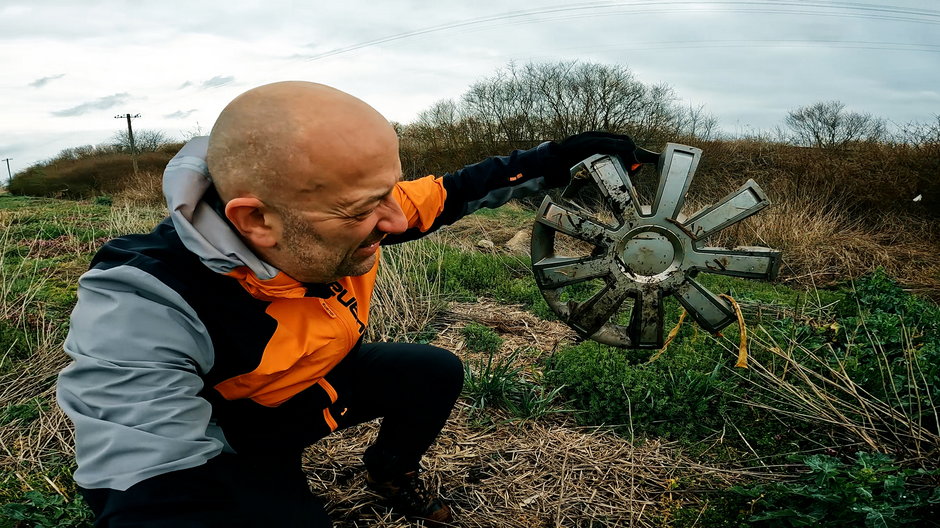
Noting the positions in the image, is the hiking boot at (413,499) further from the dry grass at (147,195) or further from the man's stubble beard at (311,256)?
the dry grass at (147,195)

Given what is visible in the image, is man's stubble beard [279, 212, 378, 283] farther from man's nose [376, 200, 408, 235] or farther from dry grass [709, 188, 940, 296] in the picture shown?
dry grass [709, 188, 940, 296]

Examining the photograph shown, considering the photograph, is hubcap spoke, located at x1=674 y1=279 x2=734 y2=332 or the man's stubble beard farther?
hubcap spoke, located at x1=674 y1=279 x2=734 y2=332

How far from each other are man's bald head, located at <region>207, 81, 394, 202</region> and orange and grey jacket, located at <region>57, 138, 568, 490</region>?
0.44 ft

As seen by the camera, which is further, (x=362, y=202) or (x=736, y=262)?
(x=736, y=262)

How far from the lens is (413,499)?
7.43 ft

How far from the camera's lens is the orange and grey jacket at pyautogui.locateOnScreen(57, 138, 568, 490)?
3.98 ft

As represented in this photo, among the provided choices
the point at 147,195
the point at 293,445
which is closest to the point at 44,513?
the point at 293,445

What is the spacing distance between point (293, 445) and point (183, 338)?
24.1 inches

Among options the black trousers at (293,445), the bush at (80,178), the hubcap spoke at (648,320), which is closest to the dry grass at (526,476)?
the black trousers at (293,445)

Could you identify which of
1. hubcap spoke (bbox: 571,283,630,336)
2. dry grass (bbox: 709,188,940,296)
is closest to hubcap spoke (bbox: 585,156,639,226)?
hubcap spoke (bbox: 571,283,630,336)

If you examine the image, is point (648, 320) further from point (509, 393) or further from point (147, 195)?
point (147, 195)

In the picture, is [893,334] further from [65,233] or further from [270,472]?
[65,233]

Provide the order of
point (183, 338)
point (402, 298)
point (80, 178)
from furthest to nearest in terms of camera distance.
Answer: point (80, 178), point (402, 298), point (183, 338)

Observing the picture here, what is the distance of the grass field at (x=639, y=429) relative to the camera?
2.15 meters
